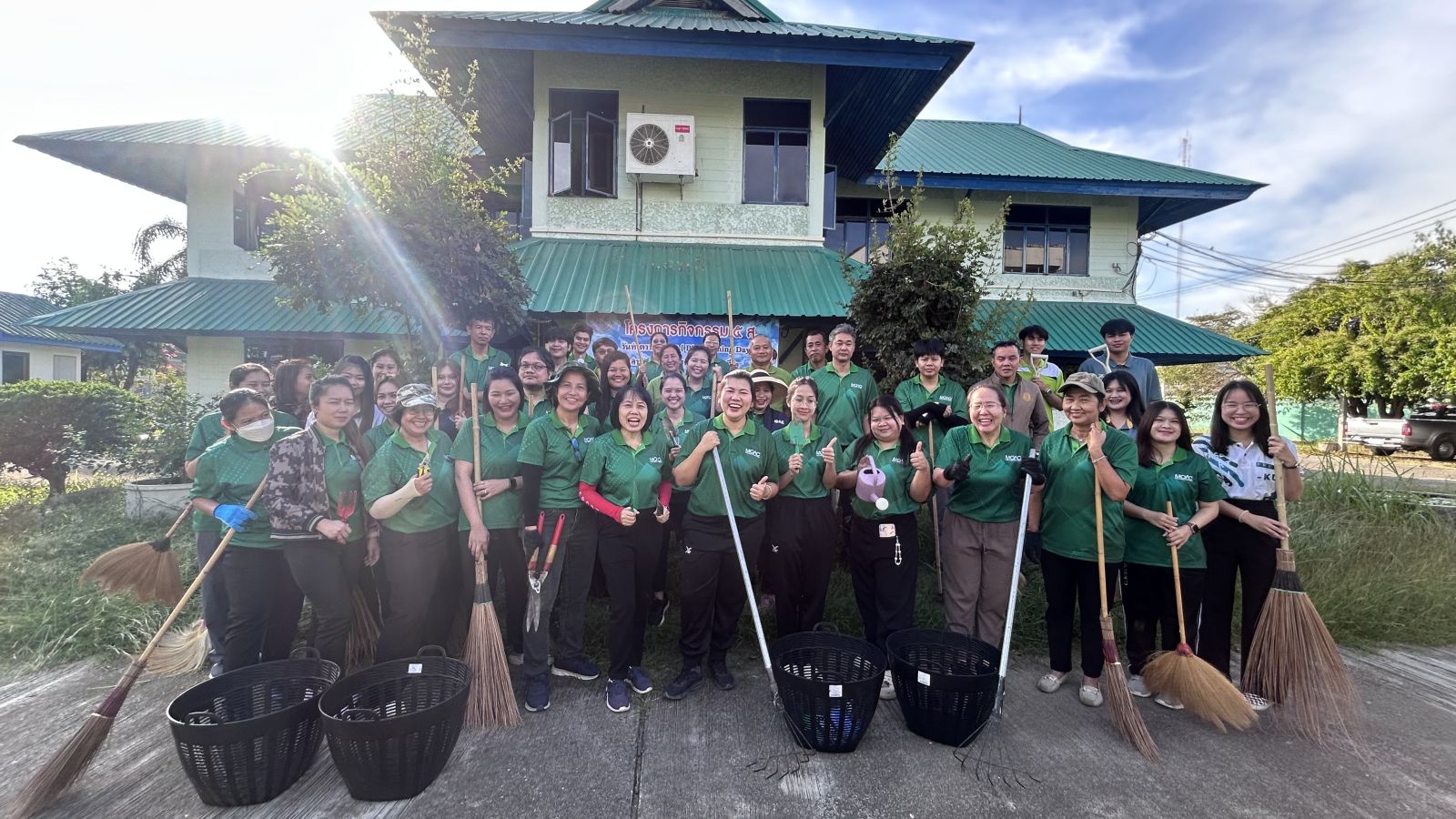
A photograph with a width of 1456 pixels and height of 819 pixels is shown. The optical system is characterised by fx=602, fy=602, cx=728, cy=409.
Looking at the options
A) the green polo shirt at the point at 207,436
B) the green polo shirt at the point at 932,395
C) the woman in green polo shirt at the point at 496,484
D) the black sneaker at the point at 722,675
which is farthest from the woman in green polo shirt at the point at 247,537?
the green polo shirt at the point at 932,395

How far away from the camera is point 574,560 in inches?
148

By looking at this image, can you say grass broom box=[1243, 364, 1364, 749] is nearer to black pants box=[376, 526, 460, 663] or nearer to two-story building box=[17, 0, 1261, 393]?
black pants box=[376, 526, 460, 663]

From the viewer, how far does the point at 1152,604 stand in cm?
387

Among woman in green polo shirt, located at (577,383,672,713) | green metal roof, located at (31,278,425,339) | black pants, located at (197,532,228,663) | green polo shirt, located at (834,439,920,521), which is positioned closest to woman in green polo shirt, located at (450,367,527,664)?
woman in green polo shirt, located at (577,383,672,713)

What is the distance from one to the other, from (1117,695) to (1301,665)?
1267 mm

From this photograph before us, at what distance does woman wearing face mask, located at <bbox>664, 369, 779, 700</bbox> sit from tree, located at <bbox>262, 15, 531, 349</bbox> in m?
3.41

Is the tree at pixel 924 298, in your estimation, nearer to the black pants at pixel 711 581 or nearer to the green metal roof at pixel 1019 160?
the black pants at pixel 711 581

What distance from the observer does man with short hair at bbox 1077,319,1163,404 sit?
17.7ft

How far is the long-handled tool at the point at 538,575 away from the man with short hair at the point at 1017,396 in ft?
11.7

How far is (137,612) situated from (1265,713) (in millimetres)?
8119

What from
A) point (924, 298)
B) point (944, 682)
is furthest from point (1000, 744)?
point (924, 298)

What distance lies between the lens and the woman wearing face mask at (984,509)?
3.76 metres

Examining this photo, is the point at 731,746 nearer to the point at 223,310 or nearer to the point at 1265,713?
the point at 1265,713

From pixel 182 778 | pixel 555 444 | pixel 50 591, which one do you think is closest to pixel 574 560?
pixel 555 444
